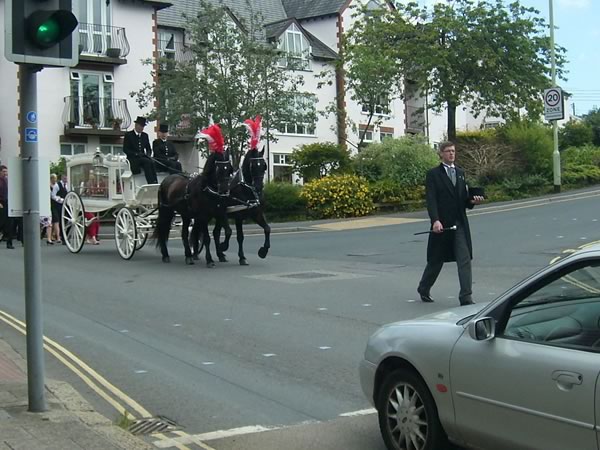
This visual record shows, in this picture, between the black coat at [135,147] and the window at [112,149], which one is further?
the window at [112,149]

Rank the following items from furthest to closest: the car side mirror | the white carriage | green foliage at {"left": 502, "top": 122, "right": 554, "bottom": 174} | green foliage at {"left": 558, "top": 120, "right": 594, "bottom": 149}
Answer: green foliage at {"left": 558, "top": 120, "right": 594, "bottom": 149} < green foliage at {"left": 502, "top": 122, "right": 554, "bottom": 174} < the white carriage < the car side mirror

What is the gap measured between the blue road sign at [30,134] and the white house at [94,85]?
3104 centimetres

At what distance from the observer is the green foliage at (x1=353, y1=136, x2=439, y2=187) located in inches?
1198

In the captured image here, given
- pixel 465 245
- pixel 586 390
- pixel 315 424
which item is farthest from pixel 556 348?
pixel 465 245

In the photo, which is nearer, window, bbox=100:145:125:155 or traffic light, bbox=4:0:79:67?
traffic light, bbox=4:0:79:67

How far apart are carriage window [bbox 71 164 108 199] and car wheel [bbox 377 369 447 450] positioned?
13.8m

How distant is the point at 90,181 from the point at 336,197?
11.7 metres

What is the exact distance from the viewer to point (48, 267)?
51.3ft

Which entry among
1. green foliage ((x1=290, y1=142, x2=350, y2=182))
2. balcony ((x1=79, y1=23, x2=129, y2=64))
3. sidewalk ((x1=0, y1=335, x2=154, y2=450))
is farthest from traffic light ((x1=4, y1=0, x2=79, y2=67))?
balcony ((x1=79, y1=23, x2=129, y2=64))

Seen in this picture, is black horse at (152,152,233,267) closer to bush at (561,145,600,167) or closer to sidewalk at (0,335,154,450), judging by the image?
sidewalk at (0,335,154,450)

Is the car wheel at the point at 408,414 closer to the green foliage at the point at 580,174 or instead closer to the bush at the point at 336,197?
the bush at the point at 336,197

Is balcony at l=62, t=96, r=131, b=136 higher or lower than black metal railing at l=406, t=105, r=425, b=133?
lower

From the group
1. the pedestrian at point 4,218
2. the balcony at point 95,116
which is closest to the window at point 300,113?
the balcony at point 95,116

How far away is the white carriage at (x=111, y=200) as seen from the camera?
56.3 feet
